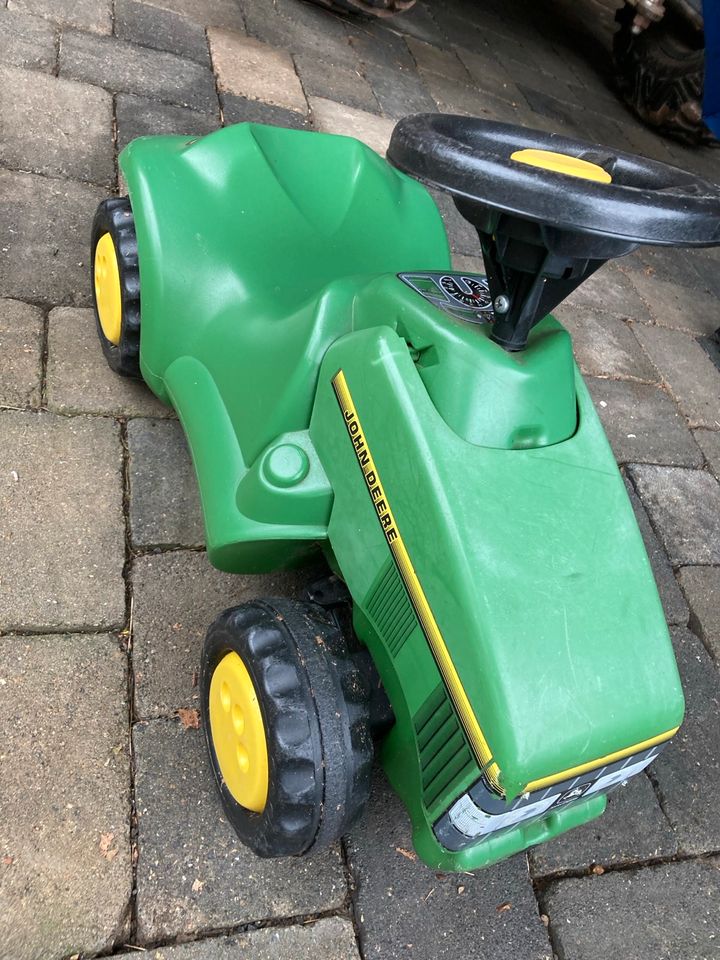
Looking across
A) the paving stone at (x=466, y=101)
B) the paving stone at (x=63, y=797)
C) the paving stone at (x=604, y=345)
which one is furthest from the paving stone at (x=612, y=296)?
the paving stone at (x=63, y=797)

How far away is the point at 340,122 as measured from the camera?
2865 millimetres

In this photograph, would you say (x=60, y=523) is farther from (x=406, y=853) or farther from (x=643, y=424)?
(x=643, y=424)

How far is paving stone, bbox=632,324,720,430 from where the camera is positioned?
245 centimetres

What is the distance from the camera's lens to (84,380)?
1692 mm

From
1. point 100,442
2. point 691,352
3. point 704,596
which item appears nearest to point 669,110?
point 691,352

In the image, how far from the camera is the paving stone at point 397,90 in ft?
10.3

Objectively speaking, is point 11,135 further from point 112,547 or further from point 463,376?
point 463,376

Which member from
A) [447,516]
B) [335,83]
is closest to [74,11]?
[335,83]

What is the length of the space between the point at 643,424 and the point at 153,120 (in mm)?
1734

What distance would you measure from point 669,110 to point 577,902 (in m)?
3.91

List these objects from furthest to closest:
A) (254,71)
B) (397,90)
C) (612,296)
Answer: (397,90)
(254,71)
(612,296)

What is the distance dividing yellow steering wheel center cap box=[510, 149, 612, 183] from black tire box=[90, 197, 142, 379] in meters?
0.92

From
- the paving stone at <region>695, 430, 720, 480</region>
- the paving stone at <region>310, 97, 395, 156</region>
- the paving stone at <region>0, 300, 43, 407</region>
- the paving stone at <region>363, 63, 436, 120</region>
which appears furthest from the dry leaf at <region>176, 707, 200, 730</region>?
the paving stone at <region>363, 63, 436, 120</region>

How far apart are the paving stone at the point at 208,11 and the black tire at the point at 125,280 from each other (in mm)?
1725
